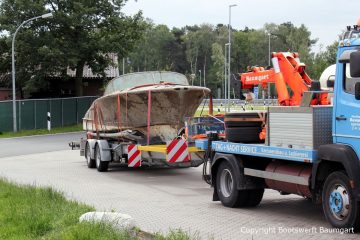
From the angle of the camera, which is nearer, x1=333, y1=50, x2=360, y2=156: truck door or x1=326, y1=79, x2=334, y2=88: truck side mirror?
x1=333, y1=50, x2=360, y2=156: truck door

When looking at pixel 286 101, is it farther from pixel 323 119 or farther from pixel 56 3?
pixel 56 3

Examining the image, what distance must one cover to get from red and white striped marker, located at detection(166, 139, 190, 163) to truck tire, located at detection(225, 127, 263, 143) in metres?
3.86

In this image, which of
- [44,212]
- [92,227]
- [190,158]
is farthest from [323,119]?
[190,158]

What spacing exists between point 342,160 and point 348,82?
115 cm

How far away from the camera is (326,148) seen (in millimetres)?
8812

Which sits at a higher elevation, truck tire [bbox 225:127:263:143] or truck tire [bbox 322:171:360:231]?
truck tire [bbox 225:127:263:143]

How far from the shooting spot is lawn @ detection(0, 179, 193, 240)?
770 centimetres

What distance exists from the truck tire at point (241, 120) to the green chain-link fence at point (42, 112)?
33.1 metres

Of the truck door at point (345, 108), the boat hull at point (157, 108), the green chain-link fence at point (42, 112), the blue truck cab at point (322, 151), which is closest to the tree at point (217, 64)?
the green chain-link fence at point (42, 112)

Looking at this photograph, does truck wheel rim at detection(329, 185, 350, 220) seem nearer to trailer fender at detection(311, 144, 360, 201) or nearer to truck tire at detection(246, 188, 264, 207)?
trailer fender at detection(311, 144, 360, 201)

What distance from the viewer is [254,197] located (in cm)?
1141

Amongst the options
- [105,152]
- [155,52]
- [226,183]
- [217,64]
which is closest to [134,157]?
[105,152]

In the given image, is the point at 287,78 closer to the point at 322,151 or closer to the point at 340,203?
the point at 322,151

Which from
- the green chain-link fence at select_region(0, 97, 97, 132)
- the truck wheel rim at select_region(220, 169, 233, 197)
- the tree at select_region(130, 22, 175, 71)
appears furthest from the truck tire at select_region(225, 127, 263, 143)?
the tree at select_region(130, 22, 175, 71)
